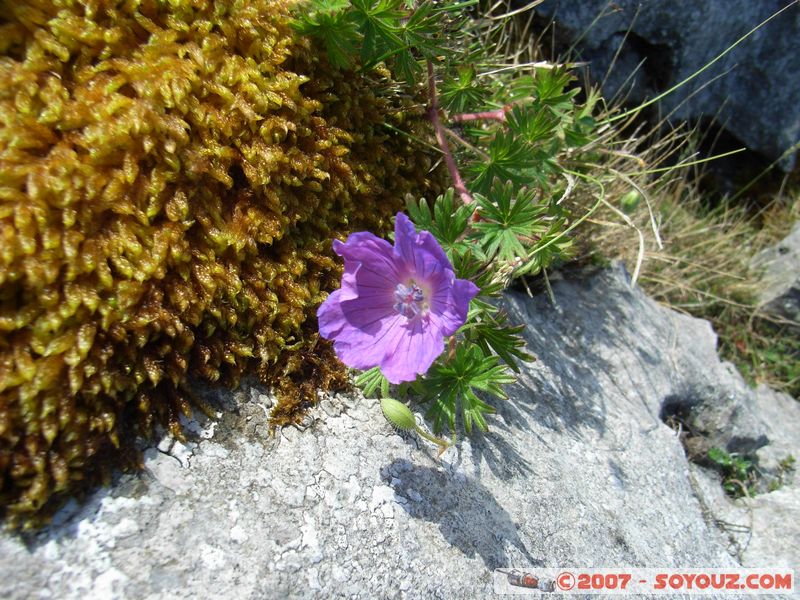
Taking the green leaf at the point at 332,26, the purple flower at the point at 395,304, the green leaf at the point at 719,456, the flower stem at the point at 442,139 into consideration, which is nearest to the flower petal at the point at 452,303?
the purple flower at the point at 395,304

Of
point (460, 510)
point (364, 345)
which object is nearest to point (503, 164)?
point (364, 345)

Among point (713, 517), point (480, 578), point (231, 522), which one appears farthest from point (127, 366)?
point (713, 517)

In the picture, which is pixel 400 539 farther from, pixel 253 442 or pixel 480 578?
pixel 253 442

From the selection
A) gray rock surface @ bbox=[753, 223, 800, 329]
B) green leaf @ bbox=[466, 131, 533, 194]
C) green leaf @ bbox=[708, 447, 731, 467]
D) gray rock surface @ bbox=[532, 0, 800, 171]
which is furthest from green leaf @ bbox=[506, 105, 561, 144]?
gray rock surface @ bbox=[753, 223, 800, 329]

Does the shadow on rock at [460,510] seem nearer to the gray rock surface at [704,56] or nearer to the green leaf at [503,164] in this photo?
the green leaf at [503,164]

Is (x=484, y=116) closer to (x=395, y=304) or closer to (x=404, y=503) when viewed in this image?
(x=395, y=304)

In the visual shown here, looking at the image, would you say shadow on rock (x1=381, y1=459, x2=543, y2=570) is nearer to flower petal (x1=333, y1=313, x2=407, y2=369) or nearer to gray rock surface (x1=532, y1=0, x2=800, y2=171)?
flower petal (x1=333, y1=313, x2=407, y2=369)
